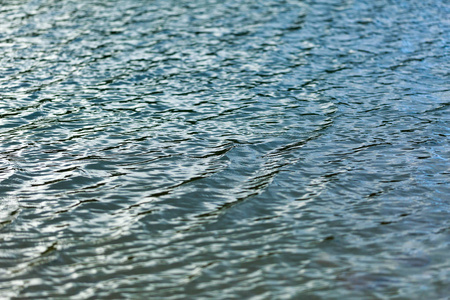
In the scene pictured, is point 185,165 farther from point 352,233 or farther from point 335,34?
point 335,34

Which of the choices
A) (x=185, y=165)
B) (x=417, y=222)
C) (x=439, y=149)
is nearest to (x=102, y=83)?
(x=185, y=165)

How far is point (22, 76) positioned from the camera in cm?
1969

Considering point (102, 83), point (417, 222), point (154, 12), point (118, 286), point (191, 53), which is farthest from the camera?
point (154, 12)

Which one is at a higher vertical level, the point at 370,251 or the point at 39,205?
the point at 39,205

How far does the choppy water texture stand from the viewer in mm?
8711

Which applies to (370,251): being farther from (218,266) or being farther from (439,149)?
(439,149)

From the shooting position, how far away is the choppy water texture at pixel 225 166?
28.6 ft

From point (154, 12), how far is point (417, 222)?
22.9m

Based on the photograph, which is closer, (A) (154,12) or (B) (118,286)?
(B) (118,286)

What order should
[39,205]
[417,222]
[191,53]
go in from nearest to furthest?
[417,222] → [39,205] → [191,53]

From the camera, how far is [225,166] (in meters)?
12.4

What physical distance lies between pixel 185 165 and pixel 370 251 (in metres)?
4.72

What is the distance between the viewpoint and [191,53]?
74.1 feet

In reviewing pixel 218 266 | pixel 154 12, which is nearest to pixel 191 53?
pixel 154 12
